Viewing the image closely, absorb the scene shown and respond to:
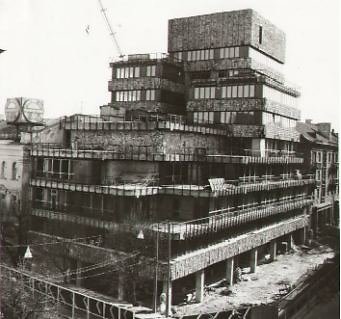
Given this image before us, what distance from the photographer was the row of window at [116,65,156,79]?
54791mm

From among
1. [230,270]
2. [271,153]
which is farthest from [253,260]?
[271,153]

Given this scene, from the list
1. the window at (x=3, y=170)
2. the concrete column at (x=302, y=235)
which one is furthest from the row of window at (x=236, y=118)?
the window at (x=3, y=170)

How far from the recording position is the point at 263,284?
43.5 m

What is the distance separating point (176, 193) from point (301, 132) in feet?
94.5

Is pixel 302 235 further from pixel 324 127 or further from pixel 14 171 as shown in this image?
pixel 14 171

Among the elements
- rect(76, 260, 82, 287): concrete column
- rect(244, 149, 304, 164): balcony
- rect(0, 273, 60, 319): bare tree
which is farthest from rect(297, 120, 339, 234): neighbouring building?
rect(0, 273, 60, 319): bare tree

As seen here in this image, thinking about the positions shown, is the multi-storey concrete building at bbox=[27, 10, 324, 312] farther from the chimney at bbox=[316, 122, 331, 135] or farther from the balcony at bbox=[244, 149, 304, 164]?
the chimney at bbox=[316, 122, 331, 135]

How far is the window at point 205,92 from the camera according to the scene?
172 feet

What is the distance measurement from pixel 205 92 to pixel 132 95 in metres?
9.09

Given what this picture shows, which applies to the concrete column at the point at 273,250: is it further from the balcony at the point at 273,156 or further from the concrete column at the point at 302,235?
the balcony at the point at 273,156

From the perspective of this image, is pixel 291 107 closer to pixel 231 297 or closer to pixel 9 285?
pixel 231 297

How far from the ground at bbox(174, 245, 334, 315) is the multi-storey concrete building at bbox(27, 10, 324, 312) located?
1409 millimetres

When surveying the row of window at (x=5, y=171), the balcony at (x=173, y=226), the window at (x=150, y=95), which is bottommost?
the balcony at (x=173, y=226)

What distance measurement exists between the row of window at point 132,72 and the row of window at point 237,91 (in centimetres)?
879
